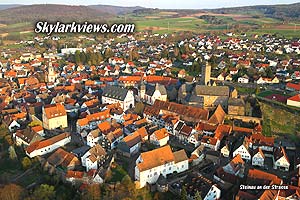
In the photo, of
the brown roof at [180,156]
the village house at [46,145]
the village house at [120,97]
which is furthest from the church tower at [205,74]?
the village house at [46,145]

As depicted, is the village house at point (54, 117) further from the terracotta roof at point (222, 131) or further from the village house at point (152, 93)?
the terracotta roof at point (222, 131)

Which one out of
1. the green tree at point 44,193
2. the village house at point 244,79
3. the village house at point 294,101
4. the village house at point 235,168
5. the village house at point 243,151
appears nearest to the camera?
the green tree at point 44,193

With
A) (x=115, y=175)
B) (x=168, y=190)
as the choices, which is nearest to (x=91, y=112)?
(x=115, y=175)

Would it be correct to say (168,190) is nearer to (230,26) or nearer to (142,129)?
(142,129)

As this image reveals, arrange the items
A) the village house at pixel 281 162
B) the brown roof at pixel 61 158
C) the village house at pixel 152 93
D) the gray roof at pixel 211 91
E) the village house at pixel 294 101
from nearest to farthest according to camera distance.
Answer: the village house at pixel 281 162
the brown roof at pixel 61 158
the gray roof at pixel 211 91
the village house at pixel 294 101
the village house at pixel 152 93

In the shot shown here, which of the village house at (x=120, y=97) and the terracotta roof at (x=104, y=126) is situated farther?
the village house at (x=120, y=97)

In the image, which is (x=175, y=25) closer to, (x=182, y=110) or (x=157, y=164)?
(x=182, y=110)
